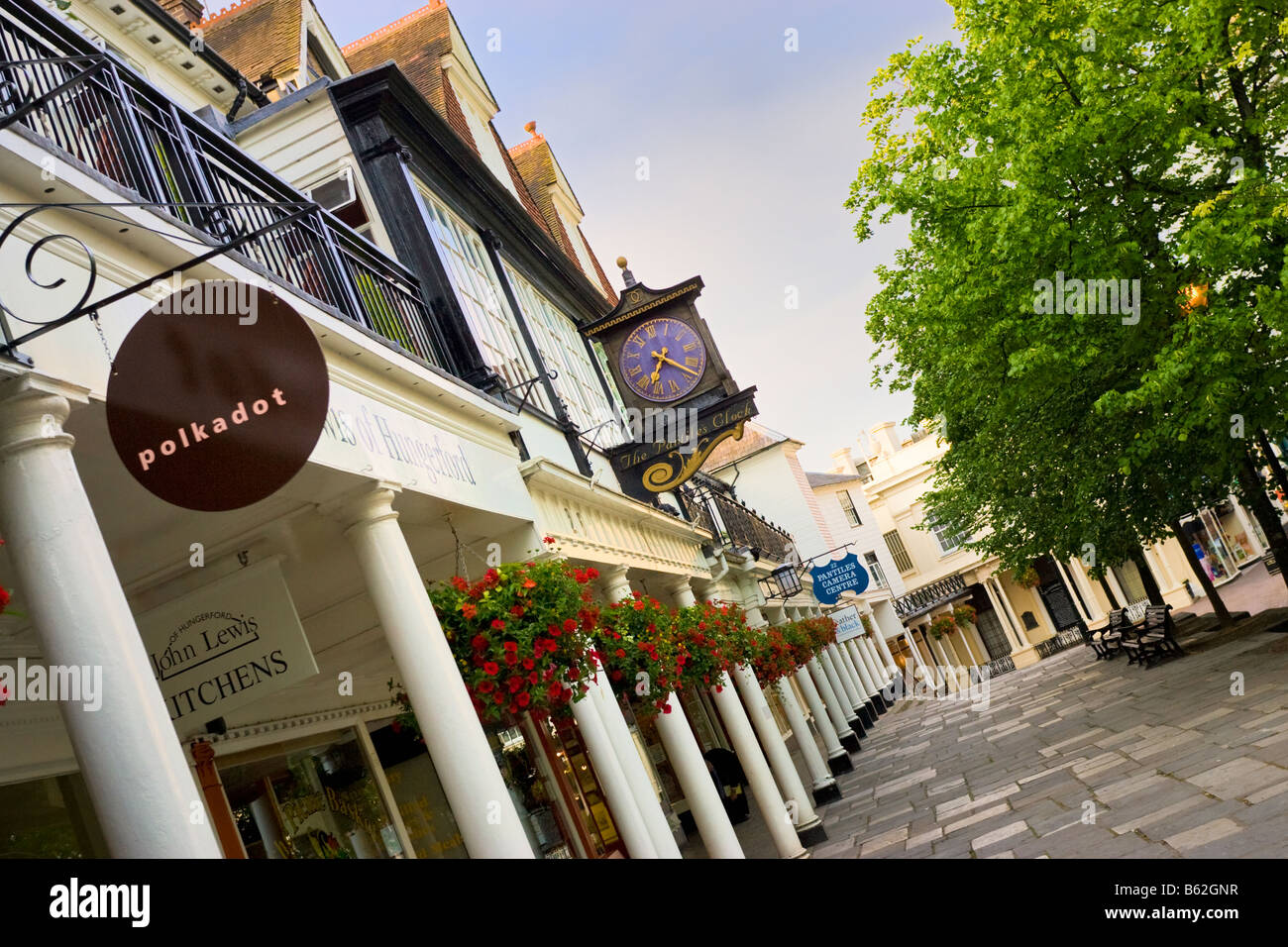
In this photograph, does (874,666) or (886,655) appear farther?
(886,655)

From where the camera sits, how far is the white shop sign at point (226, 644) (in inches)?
232

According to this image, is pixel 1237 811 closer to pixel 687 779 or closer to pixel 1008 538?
pixel 687 779

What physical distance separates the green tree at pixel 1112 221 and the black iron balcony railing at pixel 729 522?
5891 millimetres

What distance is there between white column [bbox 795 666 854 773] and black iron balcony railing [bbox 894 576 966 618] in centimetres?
3556

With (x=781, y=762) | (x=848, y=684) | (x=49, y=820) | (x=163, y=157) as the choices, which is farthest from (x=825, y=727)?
(x=163, y=157)

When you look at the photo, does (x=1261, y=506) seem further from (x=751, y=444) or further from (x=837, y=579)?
(x=751, y=444)

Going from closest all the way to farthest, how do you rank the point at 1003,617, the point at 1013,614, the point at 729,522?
the point at 729,522, the point at 1013,614, the point at 1003,617

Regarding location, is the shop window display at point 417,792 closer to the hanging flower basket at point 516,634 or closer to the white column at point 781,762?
the hanging flower basket at point 516,634

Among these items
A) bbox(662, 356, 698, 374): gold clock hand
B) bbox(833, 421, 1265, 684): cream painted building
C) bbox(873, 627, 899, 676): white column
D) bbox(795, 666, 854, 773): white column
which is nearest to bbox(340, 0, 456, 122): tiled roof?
bbox(662, 356, 698, 374): gold clock hand

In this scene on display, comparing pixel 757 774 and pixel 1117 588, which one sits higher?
pixel 757 774

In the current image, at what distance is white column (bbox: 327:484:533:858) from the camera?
21.9 feet

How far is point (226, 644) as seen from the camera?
19.8ft

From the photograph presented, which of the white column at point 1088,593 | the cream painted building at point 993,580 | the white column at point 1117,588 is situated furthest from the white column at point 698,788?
the white column at point 1088,593

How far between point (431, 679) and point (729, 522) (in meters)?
19.2
